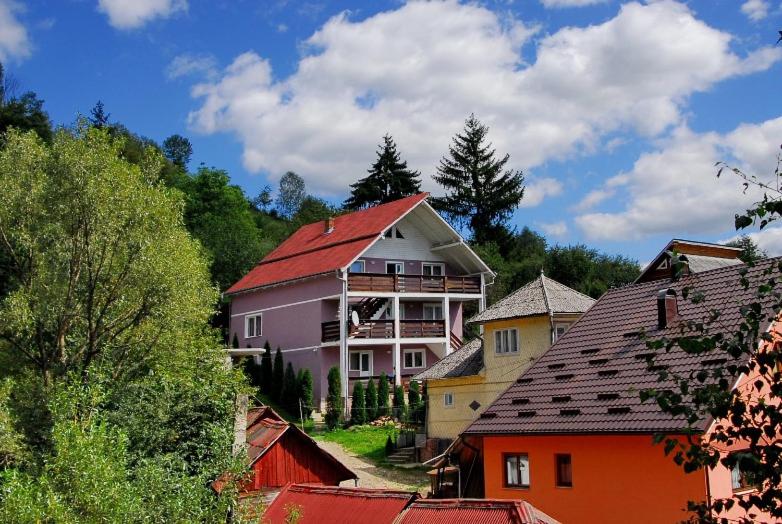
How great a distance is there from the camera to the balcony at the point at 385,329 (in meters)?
37.3

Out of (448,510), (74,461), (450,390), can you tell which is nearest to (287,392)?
(450,390)

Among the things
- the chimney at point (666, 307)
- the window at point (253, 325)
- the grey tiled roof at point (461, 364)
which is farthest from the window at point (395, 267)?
the chimney at point (666, 307)

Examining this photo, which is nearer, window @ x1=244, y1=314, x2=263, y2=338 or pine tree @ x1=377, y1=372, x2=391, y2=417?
pine tree @ x1=377, y1=372, x2=391, y2=417

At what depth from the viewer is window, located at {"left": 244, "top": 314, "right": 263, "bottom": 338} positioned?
43188 millimetres

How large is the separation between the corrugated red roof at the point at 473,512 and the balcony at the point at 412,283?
24196 mm

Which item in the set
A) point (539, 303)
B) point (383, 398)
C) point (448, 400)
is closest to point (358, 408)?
point (383, 398)

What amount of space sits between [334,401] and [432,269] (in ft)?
37.4

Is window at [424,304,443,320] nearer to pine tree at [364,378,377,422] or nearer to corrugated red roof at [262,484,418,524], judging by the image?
pine tree at [364,378,377,422]

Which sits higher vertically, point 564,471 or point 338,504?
point 564,471

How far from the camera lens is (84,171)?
66.4 ft

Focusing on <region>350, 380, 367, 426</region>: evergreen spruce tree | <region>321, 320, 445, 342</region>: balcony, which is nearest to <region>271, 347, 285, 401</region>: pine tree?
<region>321, 320, 445, 342</region>: balcony

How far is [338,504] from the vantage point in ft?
48.5

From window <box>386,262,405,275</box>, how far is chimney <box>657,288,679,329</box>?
2316 cm

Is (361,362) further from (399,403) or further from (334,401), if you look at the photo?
(334,401)
